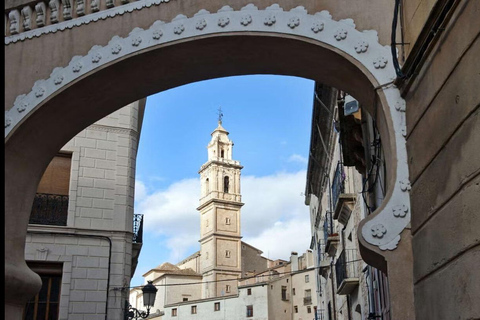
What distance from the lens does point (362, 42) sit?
19.5 ft

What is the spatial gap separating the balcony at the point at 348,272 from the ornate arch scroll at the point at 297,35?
437 inches

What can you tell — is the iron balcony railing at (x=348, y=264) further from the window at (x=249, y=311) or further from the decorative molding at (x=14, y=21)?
the window at (x=249, y=311)

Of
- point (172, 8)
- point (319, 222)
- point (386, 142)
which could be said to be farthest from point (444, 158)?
point (319, 222)

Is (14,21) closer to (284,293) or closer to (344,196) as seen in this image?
(344,196)

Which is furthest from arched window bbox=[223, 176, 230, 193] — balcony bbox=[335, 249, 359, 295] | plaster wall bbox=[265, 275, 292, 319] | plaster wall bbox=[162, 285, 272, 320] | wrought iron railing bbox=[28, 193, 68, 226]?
wrought iron railing bbox=[28, 193, 68, 226]

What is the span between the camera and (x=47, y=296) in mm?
13836

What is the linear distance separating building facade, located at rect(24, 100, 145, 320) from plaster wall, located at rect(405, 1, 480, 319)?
1027cm

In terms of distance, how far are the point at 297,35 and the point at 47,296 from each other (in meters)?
9.92

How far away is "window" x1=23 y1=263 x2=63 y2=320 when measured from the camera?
13664 mm

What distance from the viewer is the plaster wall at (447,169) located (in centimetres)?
417

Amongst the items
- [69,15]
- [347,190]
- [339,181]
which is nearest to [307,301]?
[339,181]

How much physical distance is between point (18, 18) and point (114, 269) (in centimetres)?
815

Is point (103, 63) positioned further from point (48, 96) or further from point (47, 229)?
point (47, 229)

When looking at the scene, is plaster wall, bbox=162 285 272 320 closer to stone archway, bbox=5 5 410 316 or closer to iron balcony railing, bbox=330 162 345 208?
iron balcony railing, bbox=330 162 345 208
